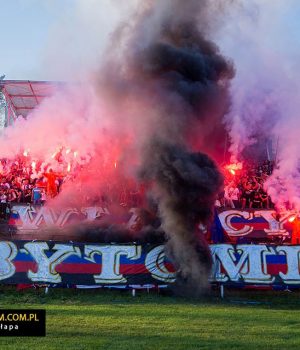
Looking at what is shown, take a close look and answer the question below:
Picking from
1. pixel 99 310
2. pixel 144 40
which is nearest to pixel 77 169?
pixel 144 40

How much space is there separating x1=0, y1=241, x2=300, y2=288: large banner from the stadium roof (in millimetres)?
15655

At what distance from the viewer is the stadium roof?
26.5 m

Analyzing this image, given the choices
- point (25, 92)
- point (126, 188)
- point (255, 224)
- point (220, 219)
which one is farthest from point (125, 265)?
point (25, 92)

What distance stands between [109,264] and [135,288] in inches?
36.1

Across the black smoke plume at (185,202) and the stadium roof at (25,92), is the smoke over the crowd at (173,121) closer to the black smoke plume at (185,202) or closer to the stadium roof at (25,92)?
the black smoke plume at (185,202)

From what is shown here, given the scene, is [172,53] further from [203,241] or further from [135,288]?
[135,288]

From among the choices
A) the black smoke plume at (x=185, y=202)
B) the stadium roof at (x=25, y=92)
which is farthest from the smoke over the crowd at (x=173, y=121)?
the stadium roof at (x=25, y=92)

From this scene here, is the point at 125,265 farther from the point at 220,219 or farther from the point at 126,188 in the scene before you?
the point at 126,188

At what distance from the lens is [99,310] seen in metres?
10.3

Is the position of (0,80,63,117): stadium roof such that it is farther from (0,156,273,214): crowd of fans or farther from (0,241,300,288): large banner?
(0,241,300,288): large banner

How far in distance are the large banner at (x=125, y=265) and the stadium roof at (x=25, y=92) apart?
616 inches

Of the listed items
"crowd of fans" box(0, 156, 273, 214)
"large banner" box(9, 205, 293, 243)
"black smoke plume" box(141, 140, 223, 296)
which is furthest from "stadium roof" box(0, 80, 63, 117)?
"black smoke plume" box(141, 140, 223, 296)

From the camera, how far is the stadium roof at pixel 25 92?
26484 millimetres

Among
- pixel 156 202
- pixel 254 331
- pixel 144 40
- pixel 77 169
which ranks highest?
pixel 144 40
